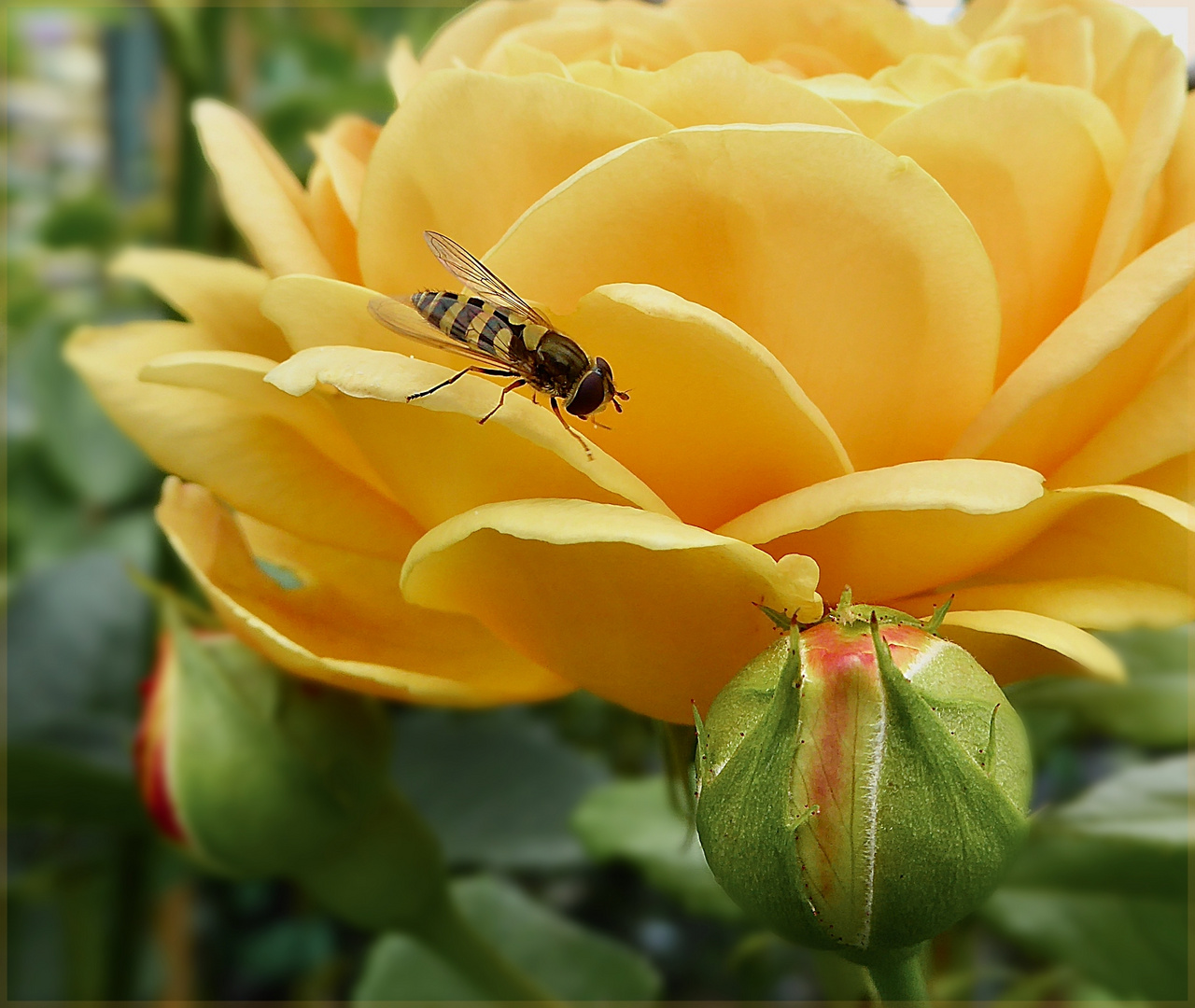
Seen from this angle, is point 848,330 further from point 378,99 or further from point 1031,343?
point 378,99

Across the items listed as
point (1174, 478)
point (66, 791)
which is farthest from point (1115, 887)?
point (66, 791)

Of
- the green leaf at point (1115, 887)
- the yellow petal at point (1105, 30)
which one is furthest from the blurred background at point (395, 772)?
the yellow petal at point (1105, 30)

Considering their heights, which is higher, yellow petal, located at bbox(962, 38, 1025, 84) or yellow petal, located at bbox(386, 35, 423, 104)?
yellow petal, located at bbox(962, 38, 1025, 84)

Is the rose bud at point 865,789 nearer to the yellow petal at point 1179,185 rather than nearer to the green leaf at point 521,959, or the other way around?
the yellow petal at point 1179,185

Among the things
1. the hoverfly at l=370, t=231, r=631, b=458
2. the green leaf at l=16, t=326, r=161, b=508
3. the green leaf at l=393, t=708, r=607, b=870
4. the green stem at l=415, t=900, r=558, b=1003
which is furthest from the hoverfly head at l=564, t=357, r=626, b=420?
the green leaf at l=16, t=326, r=161, b=508

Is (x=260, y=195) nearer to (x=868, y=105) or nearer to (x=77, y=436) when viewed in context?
(x=868, y=105)

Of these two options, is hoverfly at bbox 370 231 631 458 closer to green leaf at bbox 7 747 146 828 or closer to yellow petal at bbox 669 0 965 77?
yellow petal at bbox 669 0 965 77
